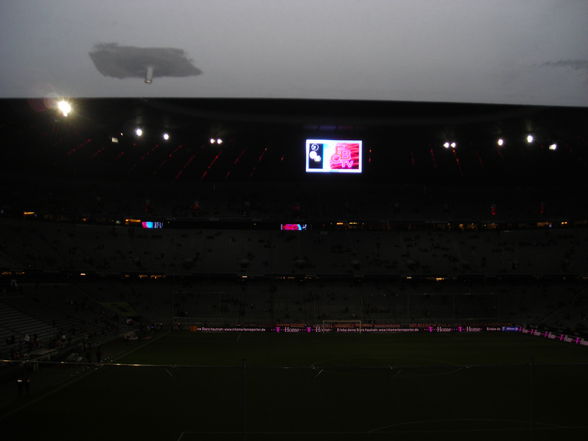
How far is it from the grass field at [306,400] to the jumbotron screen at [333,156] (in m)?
19.9

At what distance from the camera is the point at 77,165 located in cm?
4969

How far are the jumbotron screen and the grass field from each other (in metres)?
19.9

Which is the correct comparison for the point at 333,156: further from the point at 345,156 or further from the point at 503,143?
the point at 503,143

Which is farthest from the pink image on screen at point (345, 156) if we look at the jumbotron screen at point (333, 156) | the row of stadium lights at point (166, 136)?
the row of stadium lights at point (166, 136)

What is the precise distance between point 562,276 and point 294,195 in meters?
30.7

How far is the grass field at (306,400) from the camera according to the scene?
45.9 ft

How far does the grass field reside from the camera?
45.9 ft

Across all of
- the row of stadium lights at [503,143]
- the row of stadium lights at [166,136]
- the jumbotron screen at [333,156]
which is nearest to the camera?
the row of stadium lights at [166,136]

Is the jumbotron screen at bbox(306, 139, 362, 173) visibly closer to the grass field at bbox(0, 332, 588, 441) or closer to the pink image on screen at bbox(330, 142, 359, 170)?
the pink image on screen at bbox(330, 142, 359, 170)

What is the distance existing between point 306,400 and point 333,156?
29.8 m

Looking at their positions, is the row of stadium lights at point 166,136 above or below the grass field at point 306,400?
above

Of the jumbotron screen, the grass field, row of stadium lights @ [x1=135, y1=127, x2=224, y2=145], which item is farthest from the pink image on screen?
the grass field

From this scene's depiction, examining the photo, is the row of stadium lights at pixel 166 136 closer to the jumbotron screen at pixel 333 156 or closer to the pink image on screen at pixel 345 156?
the jumbotron screen at pixel 333 156

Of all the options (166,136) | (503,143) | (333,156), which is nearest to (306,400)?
(333,156)
